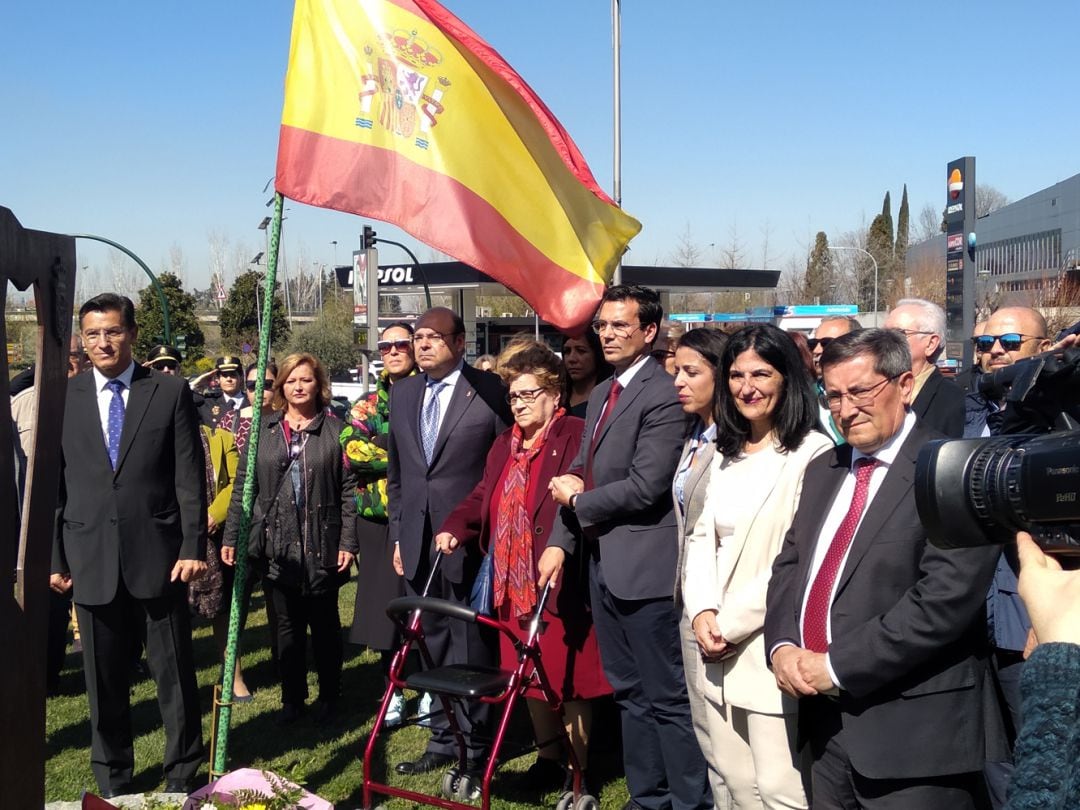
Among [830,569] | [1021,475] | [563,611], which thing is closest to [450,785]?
[563,611]

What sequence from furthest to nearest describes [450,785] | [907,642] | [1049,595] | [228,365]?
[228,365] < [450,785] < [907,642] < [1049,595]

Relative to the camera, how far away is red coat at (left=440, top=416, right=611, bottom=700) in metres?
4.87

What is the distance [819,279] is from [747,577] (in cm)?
5809

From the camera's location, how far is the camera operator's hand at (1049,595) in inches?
55.1

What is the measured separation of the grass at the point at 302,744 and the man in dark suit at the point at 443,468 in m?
0.31

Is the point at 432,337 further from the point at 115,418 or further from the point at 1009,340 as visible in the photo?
the point at 1009,340

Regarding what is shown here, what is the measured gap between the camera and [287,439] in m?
6.27

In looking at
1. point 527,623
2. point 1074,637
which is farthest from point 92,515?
point 1074,637

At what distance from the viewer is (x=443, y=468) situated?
557 cm

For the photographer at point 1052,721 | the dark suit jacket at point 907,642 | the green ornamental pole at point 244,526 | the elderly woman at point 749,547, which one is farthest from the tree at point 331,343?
the photographer at point 1052,721

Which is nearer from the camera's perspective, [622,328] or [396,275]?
[622,328]

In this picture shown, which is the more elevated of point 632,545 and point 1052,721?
point 1052,721

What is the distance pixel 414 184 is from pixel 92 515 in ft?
6.99

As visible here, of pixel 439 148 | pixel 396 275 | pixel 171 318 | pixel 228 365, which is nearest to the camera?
pixel 439 148
